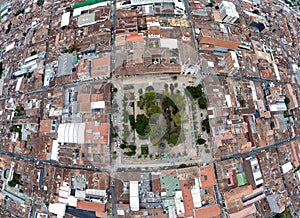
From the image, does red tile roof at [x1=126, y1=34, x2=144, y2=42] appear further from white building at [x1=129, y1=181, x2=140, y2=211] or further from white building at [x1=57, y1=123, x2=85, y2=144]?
white building at [x1=129, y1=181, x2=140, y2=211]

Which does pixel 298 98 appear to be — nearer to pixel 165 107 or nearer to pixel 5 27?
pixel 165 107

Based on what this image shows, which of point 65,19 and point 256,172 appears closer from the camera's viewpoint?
point 256,172

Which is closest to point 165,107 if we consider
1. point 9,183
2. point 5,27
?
point 9,183

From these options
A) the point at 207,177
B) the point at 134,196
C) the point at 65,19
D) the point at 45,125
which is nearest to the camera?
the point at 134,196

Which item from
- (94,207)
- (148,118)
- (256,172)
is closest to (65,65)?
(148,118)

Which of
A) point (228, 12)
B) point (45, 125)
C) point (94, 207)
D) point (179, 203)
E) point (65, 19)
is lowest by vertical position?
point (179, 203)

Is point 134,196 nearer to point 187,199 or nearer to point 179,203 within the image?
point 179,203

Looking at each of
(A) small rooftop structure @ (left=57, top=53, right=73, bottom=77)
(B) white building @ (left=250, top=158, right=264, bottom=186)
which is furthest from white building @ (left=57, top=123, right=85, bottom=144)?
(B) white building @ (left=250, top=158, right=264, bottom=186)

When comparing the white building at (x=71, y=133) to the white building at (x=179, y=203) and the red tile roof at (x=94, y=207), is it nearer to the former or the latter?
the red tile roof at (x=94, y=207)
